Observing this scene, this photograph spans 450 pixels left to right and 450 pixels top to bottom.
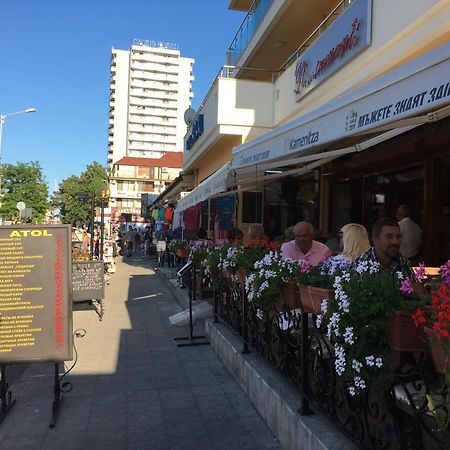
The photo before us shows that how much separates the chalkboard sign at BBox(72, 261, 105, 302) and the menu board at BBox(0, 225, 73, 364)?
4292 millimetres

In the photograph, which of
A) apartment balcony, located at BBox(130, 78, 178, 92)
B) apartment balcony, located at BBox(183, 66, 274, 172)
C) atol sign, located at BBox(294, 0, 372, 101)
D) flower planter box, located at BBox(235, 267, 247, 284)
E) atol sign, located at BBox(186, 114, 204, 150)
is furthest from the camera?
apartment balcony, located at BBox(130, 78, 178, 92)

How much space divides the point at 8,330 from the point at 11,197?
42413mm

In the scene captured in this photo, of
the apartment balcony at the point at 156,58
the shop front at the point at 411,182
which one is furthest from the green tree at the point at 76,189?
the apartment balcony at the point at 156,58

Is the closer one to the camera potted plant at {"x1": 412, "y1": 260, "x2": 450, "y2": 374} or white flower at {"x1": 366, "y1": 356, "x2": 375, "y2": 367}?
potted plant at {"x1": 412, "y1": 260, "x2": 450, "y2": 374}

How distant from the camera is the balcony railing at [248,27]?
12.3 m

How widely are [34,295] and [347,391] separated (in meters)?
2.81

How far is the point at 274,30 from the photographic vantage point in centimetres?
1206

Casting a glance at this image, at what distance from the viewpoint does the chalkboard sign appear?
8320 mm

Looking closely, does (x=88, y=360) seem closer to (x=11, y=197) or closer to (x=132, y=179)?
(x=11, y=197)

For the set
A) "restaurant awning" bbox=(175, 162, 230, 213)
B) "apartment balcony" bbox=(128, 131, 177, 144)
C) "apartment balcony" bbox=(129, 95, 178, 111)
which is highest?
"apartment balcony" bbox=(129, 95, 178, 111)

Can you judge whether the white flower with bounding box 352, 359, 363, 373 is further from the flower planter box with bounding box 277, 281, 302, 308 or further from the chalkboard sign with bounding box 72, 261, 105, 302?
the chalkboard sign with bounding box 72, 261, 105, 302

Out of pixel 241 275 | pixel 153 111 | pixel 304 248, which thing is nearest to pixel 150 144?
pixel 153 111

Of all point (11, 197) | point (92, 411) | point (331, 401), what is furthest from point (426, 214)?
point (11, 197)

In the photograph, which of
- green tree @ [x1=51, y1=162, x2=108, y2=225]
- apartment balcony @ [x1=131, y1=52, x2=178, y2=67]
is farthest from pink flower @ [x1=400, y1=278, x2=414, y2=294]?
apartment balcony @ [x1=131, y1=52, x2=178, y2=67]
